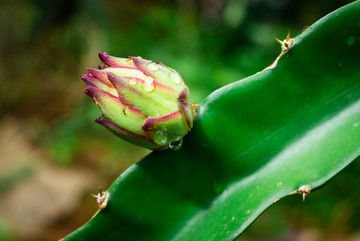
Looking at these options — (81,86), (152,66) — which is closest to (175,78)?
(152,66)

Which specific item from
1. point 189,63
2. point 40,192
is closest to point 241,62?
point 189,63

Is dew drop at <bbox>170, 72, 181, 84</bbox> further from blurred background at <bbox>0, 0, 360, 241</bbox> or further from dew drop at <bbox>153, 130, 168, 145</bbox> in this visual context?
blurred background at <bbox>0, 0, 360, 241</bbox>

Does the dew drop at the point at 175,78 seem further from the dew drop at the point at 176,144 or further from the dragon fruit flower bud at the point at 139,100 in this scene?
the dew drop at the point at 176,144

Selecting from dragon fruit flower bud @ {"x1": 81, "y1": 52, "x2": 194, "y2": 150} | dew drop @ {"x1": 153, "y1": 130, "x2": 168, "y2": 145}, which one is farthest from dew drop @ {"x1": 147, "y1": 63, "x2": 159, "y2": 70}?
dew drop @ {"x1": 153, "y1": 130, "x2": 168, "y2": 145}

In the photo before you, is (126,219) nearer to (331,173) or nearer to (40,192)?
(331,173)

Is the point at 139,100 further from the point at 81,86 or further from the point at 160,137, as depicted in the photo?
the point at 81,86

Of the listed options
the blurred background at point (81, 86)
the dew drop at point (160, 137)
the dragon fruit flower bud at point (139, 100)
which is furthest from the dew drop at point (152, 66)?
the blurred background at point (81, 86)
